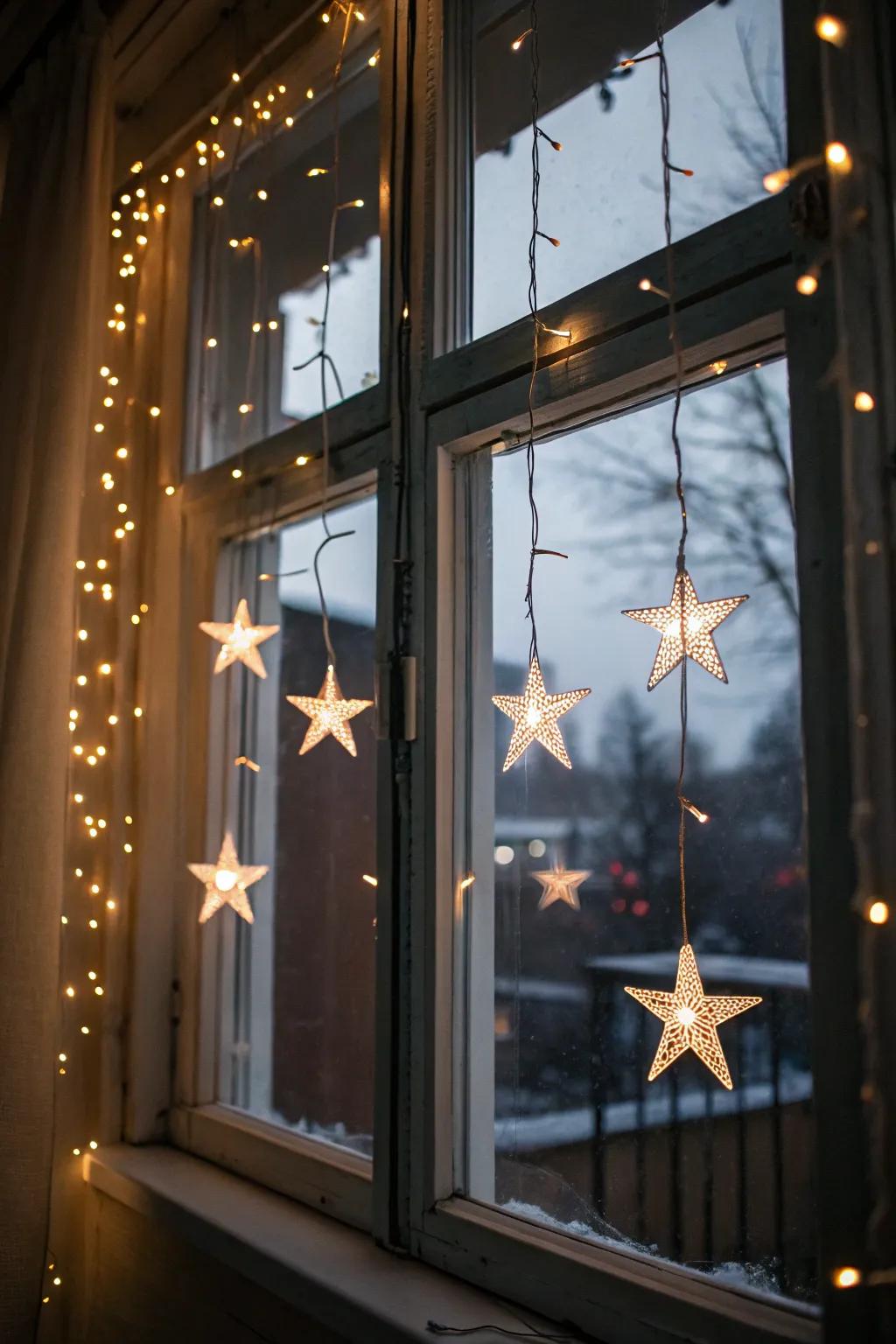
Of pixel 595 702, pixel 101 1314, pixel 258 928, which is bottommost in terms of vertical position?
pixel 101 1314

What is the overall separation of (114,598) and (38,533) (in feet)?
0.90

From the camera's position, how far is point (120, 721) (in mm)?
2127

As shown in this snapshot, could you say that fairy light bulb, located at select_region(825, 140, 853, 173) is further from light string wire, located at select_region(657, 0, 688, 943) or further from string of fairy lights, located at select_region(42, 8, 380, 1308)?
string of fairy lights, located at select_region(42, 8, 380, 1308)

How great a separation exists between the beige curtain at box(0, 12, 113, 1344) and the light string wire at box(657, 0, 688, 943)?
114cm

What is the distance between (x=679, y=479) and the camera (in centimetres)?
121

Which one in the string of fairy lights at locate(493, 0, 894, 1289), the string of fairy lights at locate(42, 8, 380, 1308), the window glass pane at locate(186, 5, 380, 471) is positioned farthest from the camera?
the string of fairy lights at locate(42, 8, 380, 1308)

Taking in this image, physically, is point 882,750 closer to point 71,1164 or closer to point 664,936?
point 664,936

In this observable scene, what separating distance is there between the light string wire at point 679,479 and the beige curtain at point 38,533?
1144 mm

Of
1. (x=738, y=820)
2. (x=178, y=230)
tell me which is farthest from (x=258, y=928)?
(x=178, y=230)

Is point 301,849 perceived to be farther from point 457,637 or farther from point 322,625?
point 457,637

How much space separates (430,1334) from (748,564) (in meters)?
0.92

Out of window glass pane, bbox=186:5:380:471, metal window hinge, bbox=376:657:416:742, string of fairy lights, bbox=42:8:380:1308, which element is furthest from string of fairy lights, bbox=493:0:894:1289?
string of fairy lights, bbox=42:8:380:1308

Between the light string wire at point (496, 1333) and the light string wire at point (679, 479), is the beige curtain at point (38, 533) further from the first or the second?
the light string wire at point (679, 479)

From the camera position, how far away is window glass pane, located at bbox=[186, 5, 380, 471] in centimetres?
187
